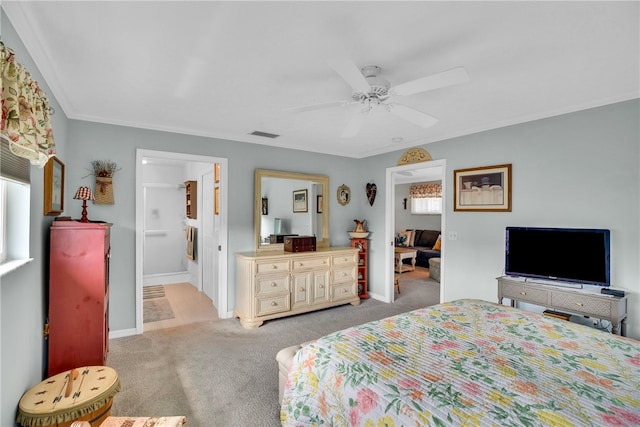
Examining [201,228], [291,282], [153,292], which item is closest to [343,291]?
[291,282]

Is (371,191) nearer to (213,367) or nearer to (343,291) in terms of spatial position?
(343,291)

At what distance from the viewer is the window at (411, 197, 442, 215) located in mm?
8656

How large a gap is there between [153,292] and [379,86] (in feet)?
16.1

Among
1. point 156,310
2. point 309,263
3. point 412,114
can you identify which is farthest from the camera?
point 156,310

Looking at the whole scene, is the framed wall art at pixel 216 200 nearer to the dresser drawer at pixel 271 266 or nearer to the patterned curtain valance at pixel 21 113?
the dresser drawer at pixel 271 266

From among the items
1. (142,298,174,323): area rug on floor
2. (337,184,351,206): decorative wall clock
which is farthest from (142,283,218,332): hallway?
(337,184,351,206): decorative wall clock

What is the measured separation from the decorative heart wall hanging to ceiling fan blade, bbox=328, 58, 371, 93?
120 inches

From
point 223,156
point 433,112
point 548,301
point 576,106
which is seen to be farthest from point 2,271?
point 576,106

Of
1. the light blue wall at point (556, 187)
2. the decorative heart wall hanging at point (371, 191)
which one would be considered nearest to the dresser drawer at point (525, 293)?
the light blue wall at point (556, 187)

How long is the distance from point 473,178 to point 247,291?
2962 millimetres

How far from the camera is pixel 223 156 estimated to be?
396 centimetres

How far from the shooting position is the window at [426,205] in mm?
8656

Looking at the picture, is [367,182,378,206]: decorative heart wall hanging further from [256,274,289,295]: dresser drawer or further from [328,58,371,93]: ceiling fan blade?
[328,58,371,93]: ceiling fan blade

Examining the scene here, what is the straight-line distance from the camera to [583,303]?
2648 millimetres
